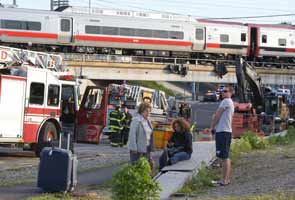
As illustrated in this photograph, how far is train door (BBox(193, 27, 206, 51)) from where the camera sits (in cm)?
6588

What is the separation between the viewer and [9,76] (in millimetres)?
18609

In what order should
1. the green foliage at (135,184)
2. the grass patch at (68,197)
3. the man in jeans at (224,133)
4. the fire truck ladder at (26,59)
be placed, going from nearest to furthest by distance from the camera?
the green foliage at (135,184)
the grass patch at (68,197)
the man in jeans at (224,133)
the fire truck ladder at (26,59)

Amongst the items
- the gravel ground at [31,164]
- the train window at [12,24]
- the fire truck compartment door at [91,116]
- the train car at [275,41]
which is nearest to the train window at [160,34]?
the train car at [275,41]

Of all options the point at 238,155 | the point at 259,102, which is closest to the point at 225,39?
the point at 259,102

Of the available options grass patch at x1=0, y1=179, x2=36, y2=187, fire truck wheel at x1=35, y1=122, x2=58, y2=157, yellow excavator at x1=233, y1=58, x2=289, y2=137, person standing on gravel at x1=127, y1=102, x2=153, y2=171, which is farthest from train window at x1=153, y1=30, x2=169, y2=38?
person standing on gravel at x1=127, y1=102, x2=153, y2=171

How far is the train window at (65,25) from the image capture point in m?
58.2

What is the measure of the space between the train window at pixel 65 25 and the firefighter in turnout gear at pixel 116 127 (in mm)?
31825

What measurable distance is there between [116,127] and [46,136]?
6773 millimetres

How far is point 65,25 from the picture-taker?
58500 mm

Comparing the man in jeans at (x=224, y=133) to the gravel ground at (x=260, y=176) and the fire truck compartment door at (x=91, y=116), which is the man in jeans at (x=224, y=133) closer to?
the gravel ground at (x=260, y=176)

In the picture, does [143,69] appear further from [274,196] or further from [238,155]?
[274,196]

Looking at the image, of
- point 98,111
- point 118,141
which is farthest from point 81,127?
point 118,141

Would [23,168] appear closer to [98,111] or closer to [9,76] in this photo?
[9,76]

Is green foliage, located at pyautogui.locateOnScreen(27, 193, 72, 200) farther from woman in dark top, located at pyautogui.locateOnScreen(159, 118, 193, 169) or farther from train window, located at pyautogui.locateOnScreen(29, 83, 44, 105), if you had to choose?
train window, located at pyautogui.locateOnScreen(29, 83, 44, 105)
